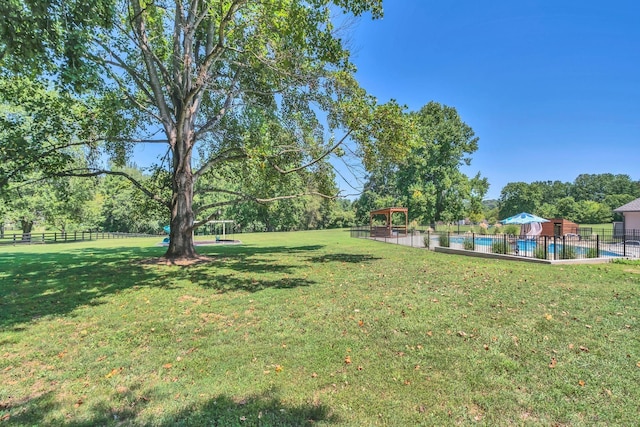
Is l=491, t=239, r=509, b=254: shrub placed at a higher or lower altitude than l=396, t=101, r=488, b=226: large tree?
lower

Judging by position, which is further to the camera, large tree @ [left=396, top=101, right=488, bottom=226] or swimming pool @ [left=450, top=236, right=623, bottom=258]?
large tree @ [left=396, top=101, right=488, bottom=226]

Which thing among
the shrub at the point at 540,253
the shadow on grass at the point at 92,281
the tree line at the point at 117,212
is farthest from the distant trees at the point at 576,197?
the shadow on grass at the point at 92,281

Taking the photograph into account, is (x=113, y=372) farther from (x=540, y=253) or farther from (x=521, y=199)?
(x=521, y=199)

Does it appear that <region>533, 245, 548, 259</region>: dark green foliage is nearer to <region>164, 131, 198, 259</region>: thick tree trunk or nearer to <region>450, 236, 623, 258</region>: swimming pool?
<region>450, 236, 623, 258</region>: swimming pool

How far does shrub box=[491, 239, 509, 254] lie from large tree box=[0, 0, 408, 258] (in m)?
6.73

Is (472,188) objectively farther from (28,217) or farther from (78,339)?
(28,217)

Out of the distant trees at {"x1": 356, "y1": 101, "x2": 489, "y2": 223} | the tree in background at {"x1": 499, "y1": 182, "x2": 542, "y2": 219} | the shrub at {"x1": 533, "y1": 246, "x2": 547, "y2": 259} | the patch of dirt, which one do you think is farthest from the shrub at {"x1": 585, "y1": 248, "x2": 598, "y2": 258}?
the tree in background at {"x1": 499, "y1": 182, "x2": 542, "y2": 219}

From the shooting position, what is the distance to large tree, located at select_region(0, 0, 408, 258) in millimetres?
8226

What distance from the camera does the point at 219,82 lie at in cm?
1358

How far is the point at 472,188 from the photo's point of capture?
137ft

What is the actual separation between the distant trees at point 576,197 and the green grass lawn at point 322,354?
238 ft

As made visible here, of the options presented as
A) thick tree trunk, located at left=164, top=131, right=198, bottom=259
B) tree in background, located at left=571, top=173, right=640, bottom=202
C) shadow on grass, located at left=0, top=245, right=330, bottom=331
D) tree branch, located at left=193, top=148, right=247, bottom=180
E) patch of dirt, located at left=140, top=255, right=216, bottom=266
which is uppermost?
tree in background, located at left=571, top=173, right=640, bottom=202

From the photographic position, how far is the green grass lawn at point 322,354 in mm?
2848

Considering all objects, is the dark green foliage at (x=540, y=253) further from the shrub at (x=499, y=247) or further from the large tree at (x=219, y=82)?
the large tree at (x=219, y=82)
